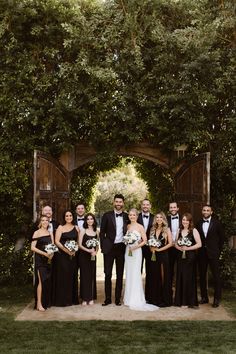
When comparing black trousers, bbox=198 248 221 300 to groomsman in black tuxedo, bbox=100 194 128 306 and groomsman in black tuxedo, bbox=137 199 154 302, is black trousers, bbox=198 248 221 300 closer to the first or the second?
groomsman in black tuxedo, bbox=137 199 154 302

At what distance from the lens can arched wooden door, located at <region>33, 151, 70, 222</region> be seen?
32.4 ft

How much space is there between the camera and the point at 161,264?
9.30m

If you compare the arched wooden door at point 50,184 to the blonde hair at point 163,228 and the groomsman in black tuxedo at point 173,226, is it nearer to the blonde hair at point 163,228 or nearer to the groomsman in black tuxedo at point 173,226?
the blonde hair at point 163,228

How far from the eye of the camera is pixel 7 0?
1030 centimetres

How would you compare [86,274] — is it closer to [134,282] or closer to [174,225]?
[134,282]

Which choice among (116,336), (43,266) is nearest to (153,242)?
(43,266)

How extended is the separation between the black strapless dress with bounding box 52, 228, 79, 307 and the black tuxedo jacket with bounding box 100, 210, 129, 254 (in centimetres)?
55

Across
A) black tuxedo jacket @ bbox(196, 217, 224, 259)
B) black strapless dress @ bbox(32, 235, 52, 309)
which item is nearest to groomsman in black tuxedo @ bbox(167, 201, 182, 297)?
black tuxedo jacket @ bbox(196, 217, 224, 259)

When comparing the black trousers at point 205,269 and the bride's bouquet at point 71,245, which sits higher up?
the bride's bouquet at point 71,245

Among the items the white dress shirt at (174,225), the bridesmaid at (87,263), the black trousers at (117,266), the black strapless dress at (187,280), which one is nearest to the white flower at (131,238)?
the black trousers at (117,266)

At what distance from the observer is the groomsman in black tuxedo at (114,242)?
Answer: 9195mm

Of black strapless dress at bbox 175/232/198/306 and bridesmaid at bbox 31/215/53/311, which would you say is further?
black strapless dress at bbox 175/232/198/306

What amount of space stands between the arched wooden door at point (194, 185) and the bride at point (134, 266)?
70.2 inches

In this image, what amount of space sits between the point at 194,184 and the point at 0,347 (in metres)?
5.65
